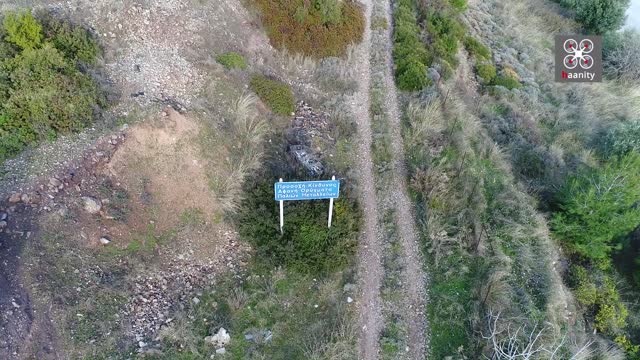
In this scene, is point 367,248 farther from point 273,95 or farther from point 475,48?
point 475,48

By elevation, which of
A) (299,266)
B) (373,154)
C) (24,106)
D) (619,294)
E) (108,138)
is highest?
(24,106)

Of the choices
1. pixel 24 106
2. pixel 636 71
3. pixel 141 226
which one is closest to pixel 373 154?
pixel 141 226

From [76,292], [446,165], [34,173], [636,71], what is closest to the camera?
[76,292]

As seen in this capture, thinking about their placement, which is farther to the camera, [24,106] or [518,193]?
[518,193]

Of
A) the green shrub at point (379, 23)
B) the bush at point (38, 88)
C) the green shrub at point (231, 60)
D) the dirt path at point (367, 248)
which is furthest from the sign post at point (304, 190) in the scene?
the green shrub at point (379, 23)

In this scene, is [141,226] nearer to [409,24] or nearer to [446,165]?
[446,165]

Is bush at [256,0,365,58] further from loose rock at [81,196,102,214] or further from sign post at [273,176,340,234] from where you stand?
loose rock at [81,196,102,214]

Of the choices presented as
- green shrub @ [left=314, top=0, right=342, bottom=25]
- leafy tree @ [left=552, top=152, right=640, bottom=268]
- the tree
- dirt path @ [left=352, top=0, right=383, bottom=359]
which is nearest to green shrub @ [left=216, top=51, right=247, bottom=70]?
dirt path @ [left=352, top=0, right=383, bottom=359]
